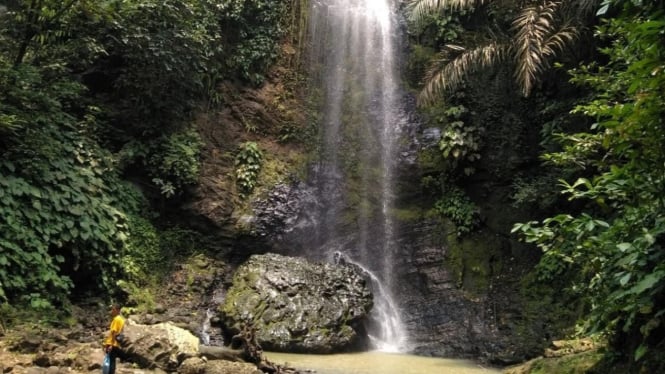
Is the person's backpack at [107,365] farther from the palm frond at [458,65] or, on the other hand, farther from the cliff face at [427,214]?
the palm frond at [458,65]

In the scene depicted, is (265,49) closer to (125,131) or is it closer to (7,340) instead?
(125,131)

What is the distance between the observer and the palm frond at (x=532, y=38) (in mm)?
9539

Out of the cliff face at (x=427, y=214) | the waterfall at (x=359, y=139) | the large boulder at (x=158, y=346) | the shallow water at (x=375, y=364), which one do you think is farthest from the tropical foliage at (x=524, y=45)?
the large boulder at (x=158, y=346)

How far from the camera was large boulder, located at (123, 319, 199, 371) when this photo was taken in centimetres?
689

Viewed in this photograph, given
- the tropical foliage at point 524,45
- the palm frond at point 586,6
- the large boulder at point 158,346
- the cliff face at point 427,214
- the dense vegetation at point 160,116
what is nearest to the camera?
the large boulder at point 158,346

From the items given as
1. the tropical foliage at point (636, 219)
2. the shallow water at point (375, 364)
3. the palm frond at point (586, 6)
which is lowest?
the shallow water at point (375, 364)

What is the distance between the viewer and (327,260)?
12.9m

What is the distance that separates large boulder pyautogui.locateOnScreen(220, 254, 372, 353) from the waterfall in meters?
1.19

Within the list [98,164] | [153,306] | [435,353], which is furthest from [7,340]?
[435,353]

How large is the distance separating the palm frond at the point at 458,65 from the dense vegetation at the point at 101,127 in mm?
5627

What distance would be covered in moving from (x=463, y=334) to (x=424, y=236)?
287 centimetres

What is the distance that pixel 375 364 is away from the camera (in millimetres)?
8625

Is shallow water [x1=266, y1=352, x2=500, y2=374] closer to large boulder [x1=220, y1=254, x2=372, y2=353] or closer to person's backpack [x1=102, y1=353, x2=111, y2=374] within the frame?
large boulder [x1=220, y1=254, x2=372, y2=353]

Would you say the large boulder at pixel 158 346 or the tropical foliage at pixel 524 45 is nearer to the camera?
the large boulder at pixel 158 346
